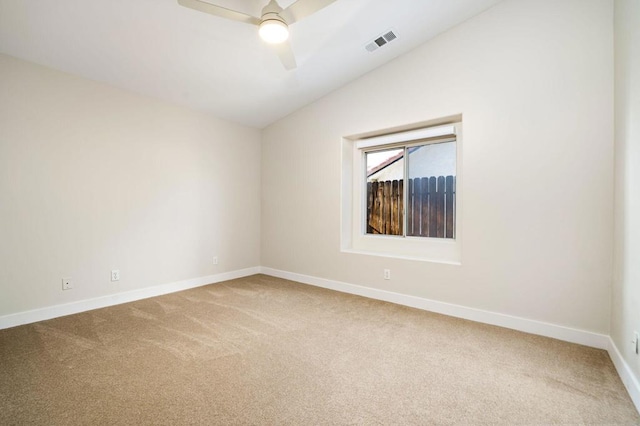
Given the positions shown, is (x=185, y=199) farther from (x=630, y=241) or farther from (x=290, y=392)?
(x=630, y=241)

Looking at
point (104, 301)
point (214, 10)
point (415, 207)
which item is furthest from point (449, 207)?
point (104, 301)

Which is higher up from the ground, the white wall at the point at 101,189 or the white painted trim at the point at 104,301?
the white wall at the point at 101,189

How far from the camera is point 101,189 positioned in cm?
325

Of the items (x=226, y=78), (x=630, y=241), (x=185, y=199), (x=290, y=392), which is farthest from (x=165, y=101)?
(x=630, y=241)

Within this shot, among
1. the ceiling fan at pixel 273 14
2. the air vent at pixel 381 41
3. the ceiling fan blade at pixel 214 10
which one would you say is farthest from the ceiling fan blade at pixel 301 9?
the air vent at pixel 381 41

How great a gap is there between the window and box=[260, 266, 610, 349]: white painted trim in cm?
49

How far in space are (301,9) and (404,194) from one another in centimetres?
235

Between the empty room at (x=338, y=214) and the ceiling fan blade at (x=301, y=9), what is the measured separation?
1 centimetres

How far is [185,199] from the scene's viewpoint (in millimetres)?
4035

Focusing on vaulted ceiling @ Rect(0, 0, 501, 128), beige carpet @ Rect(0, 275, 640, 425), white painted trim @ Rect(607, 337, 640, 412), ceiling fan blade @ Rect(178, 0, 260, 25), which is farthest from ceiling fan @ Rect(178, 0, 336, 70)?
white painted trim @ Rect(607, 337, 640, 412)

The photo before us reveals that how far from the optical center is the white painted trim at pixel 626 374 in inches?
64.7

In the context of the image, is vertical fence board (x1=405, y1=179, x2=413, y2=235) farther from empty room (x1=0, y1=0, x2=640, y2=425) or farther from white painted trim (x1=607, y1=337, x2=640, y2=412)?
white painted trim (x1=607, y1=337, x2=640, y2=412)

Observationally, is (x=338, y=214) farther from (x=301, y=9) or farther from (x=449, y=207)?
(x=301, y=9)

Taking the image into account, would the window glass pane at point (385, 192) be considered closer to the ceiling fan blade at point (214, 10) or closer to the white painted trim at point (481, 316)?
the white painted trim at point (481, 316)
